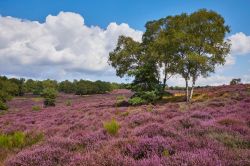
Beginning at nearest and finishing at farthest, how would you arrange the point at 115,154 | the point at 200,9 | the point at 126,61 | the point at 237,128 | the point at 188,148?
the point at 115,154, the point at 188,148, the point at 237,128, the point at 200,9, the point at 126,61

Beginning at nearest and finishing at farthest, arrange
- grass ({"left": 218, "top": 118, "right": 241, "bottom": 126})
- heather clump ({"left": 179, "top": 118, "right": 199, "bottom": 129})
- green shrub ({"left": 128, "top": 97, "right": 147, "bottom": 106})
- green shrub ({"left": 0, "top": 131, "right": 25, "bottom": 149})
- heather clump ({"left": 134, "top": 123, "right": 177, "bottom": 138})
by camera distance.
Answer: heather clump ({"left": 134, "top": 123, "right": 177, "bottom": 138}) < green shrub ({"left": 0, "top": 131, "right": 25, "bottom": 149}) < grass ({"left": 218, "top": 118, "right": 241, "bottom": 126}) < heather clump ({"left": 179, "top": 118, "right": 199, "bottom": 129}) < green shrub ({"left": 128, "top": 97, "right": 147, "bottom": 106})

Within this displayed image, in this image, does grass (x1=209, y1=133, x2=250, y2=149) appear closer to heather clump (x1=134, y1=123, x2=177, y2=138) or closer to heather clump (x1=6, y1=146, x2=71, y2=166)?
heather clump (x1=134, y1=123, x2=177, y2=138)

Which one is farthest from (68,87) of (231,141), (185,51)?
(231,141)

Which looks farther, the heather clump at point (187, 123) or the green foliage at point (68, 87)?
the green foliage at point (68, 87)

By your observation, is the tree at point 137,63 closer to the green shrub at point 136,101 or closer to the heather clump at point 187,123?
the green shrub at point 136,101

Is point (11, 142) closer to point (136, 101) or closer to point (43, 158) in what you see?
point (43, 158)

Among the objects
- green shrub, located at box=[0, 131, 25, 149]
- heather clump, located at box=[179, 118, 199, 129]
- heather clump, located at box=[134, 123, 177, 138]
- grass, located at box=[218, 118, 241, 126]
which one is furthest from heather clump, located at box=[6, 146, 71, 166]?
grass, located at box=[218, 118, 241, 126]

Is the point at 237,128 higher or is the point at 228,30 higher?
the point at 228,30

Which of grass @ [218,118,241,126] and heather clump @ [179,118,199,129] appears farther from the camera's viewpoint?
heather clump @ [179,118,199,129]

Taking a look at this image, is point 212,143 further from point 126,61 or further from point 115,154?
point 126,61

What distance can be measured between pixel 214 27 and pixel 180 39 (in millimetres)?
4230

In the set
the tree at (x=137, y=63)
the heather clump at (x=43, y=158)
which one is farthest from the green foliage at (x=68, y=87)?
the heather clump at (x=43, y=158)

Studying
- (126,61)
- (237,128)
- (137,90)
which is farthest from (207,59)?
(237,128)

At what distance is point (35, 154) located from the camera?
6664 mm
